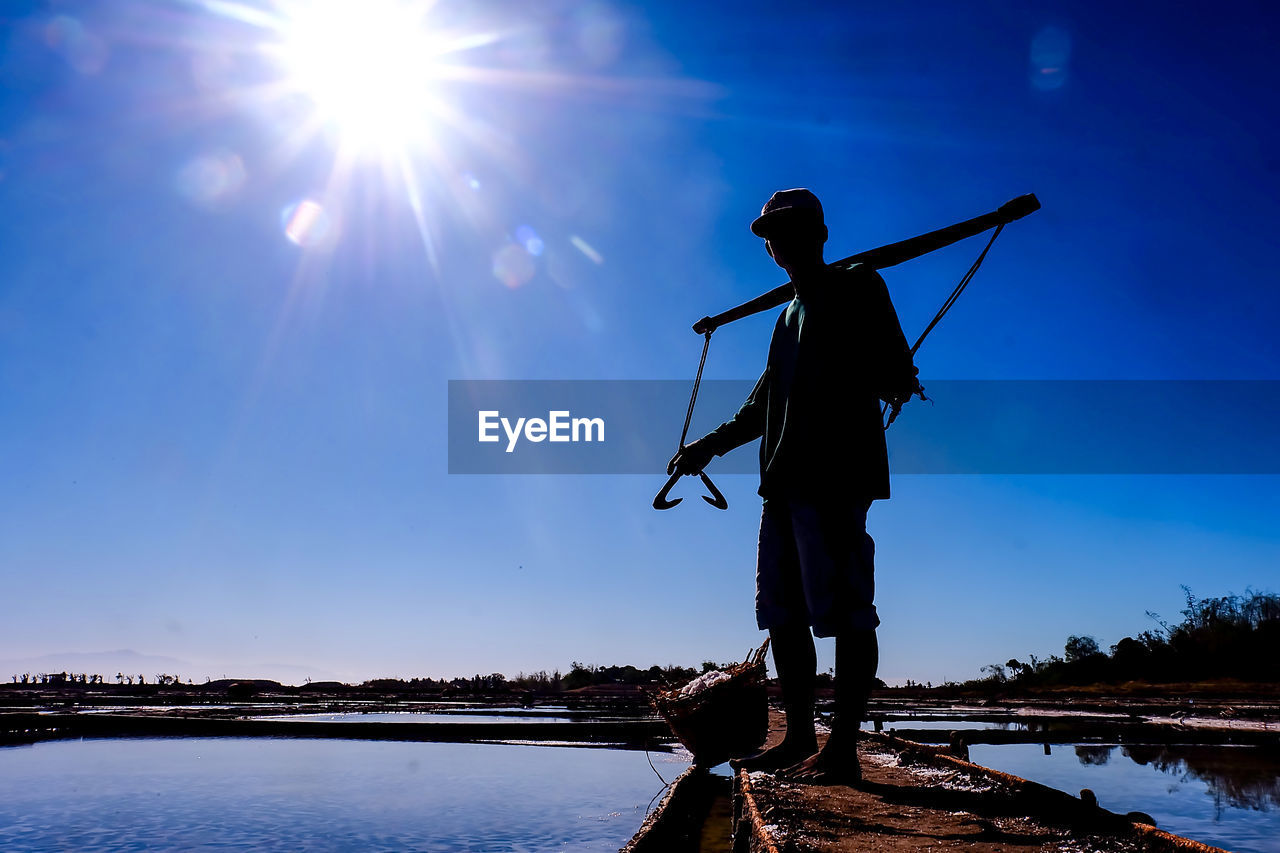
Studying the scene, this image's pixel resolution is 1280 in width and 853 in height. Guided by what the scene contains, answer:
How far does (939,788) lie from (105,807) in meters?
11.2

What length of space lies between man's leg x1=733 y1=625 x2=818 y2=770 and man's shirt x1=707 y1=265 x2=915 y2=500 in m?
0.55

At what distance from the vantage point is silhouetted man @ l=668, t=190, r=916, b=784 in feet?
9.14

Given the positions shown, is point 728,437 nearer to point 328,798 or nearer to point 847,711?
point 847,711

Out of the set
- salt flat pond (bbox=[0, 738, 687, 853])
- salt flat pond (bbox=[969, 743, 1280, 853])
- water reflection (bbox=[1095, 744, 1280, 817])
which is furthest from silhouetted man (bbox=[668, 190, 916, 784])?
water reflection (bbox=[1095, 744, 1280, 817])

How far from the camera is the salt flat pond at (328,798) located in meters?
7.83

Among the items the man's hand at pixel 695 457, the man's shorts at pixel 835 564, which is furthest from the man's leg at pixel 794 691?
the man's hand at pixel 695 457

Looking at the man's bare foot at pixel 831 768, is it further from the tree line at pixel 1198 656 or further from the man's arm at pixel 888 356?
the tree line at pixel 1198 656

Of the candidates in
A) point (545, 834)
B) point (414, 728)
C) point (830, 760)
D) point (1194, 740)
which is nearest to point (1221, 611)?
point (1194, 740)

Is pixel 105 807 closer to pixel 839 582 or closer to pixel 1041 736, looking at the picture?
pixel 839 582

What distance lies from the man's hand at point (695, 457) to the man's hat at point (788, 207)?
0.97 metres

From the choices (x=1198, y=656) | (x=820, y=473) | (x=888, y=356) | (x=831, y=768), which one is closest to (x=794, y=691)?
(x=831, y=768)

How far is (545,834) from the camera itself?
793cm

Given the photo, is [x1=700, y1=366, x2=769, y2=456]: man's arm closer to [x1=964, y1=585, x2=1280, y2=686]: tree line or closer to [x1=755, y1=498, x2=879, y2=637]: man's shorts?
[x1=755, y1=498, x2=879, y2=637]: man's shorts

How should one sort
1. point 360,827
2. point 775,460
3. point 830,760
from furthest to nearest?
point 360,827
point 775,460
point 830,760
